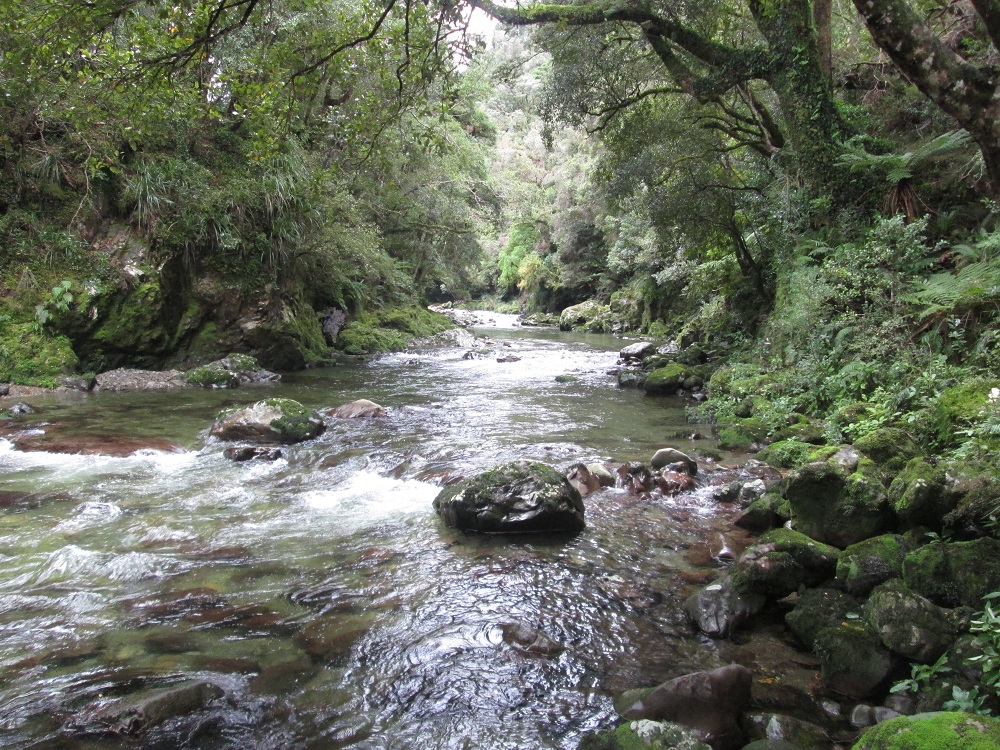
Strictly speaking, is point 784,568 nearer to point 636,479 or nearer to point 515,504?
point 515,504

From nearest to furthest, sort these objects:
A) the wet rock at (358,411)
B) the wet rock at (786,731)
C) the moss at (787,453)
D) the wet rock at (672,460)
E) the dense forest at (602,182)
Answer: the wet rock at (786,731) → the dense forest at (602,182) → the moss at (787,453) → the wet rock at (672,460) → the wet rock at (358,411)

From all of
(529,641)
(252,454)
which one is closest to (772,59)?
(252,454)

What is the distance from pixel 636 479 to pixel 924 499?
2.99 metres

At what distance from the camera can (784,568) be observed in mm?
3893

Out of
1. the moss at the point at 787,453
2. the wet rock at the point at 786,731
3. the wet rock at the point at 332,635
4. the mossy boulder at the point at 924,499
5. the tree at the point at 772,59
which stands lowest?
the wet rock at the point at 332,635

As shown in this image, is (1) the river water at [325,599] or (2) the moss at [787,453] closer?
(1) the river water at [325,599]

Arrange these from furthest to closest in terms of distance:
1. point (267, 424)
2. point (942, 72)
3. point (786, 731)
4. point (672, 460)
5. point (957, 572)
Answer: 1. point (267, 424)
2. point (672, 460)
3. point (942, 72)
4. point (957, 572)
5. point (786, 731)

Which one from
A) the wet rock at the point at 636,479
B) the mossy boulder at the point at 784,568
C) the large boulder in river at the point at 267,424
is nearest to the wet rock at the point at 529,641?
the mossy boulder at the point at 784,568

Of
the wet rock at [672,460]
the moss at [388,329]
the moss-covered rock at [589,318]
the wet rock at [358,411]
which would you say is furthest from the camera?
the moss-covered rock at [589,318]

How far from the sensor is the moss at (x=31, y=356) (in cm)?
1105

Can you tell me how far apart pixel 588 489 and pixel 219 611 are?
3.88 m

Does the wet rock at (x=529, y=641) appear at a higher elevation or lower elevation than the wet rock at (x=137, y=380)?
lower

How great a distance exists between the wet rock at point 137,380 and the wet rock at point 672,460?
32.8 feet

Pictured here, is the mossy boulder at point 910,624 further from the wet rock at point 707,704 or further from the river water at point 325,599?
the river water at point 325,599
